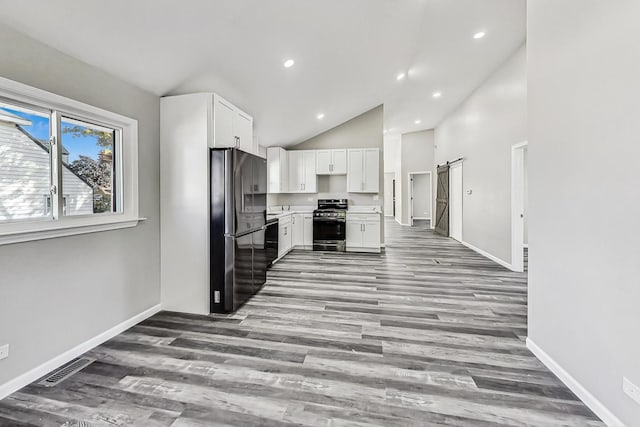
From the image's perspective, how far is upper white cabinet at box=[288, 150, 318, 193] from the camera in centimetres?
694

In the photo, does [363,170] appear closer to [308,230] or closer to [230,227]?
[308,230]

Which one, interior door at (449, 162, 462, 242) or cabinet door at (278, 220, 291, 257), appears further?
interior door at (449, 162, 462, 242)

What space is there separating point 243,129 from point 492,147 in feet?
15.4

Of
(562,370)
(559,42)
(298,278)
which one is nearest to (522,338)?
(562,370)

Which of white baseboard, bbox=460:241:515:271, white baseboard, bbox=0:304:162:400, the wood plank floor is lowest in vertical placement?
the wood plank floor

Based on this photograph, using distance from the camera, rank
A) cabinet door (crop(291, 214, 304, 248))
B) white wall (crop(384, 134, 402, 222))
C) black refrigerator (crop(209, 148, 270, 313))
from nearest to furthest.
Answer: black refrigerator (crop(209, 148, 270, 313))
cabinet door (crop(291, 214, 304, 248))
white wall (crop(384, 134, 402, 222))

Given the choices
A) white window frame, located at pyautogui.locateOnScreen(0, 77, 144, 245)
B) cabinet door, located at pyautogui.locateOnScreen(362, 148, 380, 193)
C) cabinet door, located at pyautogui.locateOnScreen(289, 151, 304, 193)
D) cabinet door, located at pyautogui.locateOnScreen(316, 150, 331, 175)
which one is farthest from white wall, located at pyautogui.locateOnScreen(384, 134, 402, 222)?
white window frame, located at pyautogui.locateOnScreen(0, 77, 144, 245)

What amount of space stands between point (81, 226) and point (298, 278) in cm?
285

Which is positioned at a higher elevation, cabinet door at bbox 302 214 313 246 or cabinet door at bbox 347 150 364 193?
cabinet door at bbox 347 150 364 193

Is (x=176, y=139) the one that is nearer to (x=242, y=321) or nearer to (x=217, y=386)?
(x=242, y=321)

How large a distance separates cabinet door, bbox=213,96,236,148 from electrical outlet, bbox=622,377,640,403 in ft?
11.5

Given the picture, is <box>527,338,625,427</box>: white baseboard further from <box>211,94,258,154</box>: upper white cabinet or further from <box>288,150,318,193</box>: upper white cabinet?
<box>288,150,318,193</box>: upper white cabinet

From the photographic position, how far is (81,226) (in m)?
2.25

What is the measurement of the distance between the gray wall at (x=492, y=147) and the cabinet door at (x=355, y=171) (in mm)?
2531
